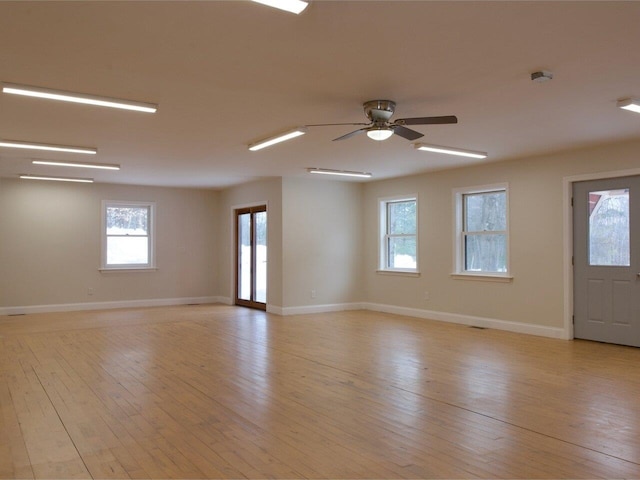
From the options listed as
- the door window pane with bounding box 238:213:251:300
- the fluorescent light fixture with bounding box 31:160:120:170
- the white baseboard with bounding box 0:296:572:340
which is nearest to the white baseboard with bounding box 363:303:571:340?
the white baseboard with bounding box 0:296:572:340

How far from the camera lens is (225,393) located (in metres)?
4.30

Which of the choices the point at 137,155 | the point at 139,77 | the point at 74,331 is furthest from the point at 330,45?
the point at 74,331

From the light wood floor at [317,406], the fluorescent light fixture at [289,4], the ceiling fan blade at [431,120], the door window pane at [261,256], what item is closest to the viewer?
the fluorescent light fixture at [289,4]

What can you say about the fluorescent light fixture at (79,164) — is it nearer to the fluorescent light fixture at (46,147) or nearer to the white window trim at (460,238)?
the fluorescent light fixture at (46,147)

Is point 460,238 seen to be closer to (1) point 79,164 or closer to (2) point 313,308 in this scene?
(2) point 313,308

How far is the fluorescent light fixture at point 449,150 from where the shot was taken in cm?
620

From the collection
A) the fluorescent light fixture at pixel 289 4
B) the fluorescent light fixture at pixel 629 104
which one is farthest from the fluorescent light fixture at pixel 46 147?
the fluorescent light fixture at pixel 629 104

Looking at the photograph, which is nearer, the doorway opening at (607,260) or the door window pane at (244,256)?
the doorway opening at (607,260)

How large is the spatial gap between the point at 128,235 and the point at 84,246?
34.6 inches

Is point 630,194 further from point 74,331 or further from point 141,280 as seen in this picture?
point 141,280

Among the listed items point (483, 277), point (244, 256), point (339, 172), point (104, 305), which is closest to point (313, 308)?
point (244, 256)

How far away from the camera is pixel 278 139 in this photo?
5.64 m

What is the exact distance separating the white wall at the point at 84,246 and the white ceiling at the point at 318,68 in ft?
13.7

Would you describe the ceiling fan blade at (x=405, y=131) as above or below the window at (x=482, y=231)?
above
